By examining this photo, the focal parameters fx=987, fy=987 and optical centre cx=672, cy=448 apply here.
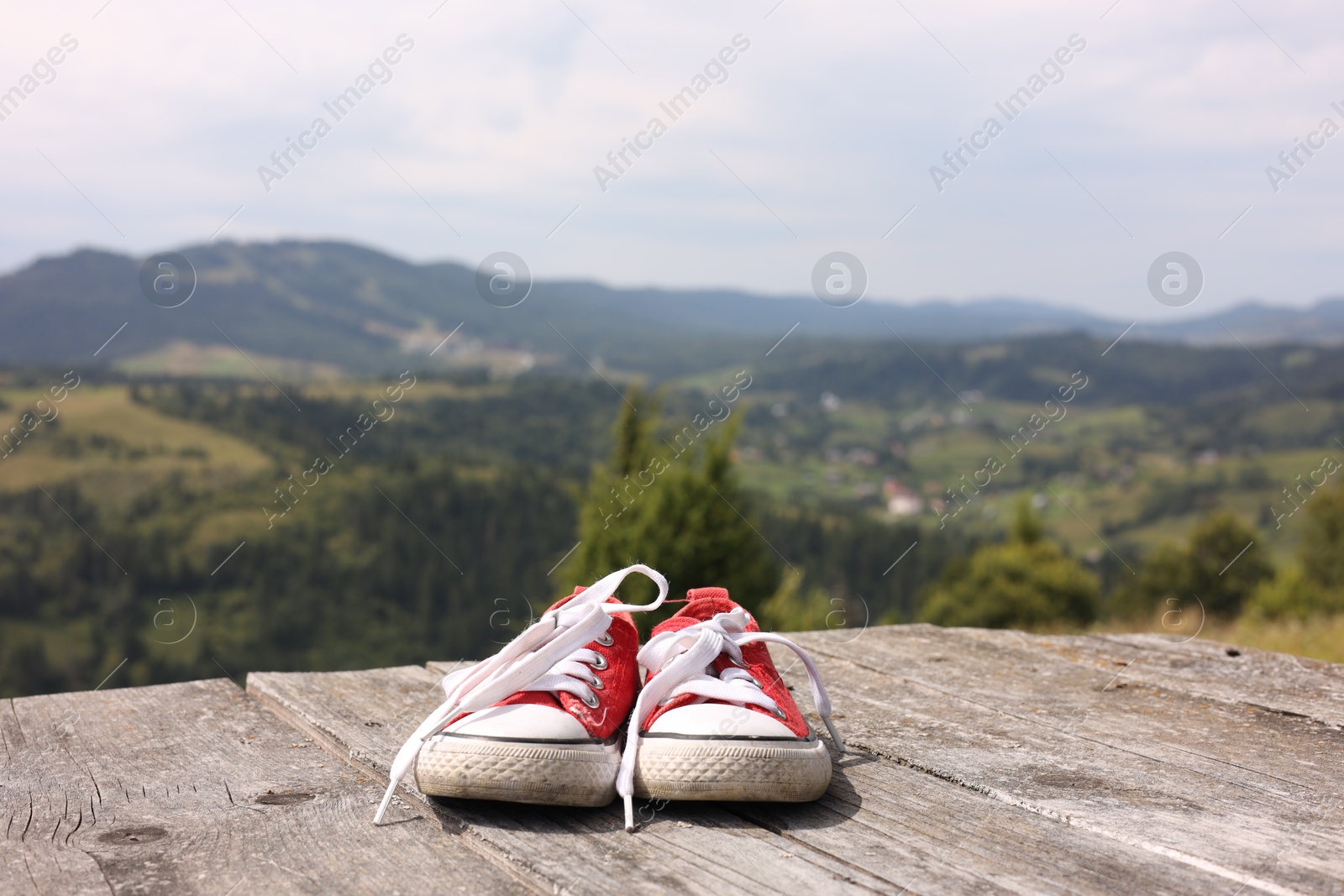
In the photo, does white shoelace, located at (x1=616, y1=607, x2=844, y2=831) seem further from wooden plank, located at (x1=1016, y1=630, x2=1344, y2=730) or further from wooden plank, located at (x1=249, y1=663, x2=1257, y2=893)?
wooden plank, located at (x1=1016, y1=630, x2=1344, y2=730)

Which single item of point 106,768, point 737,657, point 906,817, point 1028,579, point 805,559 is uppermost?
point 737,657

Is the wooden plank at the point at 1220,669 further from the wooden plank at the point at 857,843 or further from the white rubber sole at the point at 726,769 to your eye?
→ the white rubber sole at the point at 726,769

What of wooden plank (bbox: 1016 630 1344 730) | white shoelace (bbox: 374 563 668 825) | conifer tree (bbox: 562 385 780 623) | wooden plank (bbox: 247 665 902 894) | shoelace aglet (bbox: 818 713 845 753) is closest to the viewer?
wooden plank (bbox: 247 665 902 894)

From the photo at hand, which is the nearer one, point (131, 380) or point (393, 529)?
point (393, 529)

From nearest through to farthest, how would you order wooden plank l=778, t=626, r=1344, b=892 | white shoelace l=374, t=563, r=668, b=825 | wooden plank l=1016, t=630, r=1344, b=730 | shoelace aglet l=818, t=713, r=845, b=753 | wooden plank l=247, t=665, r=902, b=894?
wooden plank l=247, t=665, r=902, b=894 < wooden plank l=778, t=626, r=1344, b=892 < white shoelace l=374, t=563, r=668, b=825 < shoelace aglet l=818, t=713, r=845, b=753 < wooden plank l=1016, t=630, r=1344, b=730

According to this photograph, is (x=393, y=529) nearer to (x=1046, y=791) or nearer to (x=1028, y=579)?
(x=1028, y=579)

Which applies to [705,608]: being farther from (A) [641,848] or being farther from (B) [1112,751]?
(B) [1112,751]

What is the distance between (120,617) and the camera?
91.7m

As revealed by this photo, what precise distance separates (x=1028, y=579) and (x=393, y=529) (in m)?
79.3

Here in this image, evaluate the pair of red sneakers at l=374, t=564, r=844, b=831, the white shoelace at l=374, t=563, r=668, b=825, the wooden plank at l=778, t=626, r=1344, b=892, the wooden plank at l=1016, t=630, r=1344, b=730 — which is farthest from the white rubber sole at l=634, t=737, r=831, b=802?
the wooden plank at l=1016, t=630, r=1344, b=730

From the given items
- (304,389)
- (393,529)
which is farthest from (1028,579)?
(304,389)

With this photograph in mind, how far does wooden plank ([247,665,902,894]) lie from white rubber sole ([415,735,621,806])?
0.06 metres

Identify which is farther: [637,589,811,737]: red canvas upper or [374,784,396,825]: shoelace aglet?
[637,589,811,737]: red canvas upper

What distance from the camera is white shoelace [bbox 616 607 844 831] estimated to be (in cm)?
199
